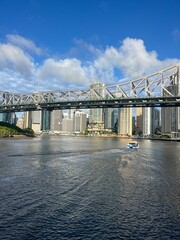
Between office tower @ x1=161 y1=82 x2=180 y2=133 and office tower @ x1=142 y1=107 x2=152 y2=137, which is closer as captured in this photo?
office tower @ x1=161 y1=82 x2=180 y2=133

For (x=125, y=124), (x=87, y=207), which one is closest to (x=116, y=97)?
(x=87, y=207)

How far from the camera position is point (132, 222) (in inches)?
388

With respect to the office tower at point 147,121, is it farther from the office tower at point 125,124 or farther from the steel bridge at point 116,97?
the steel bridge at point 116,97

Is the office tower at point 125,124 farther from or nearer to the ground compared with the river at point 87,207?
farther from the ground

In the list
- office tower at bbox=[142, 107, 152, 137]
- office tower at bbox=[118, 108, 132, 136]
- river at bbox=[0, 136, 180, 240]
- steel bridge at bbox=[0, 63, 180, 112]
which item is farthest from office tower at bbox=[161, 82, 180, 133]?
river at bbox=[0, 136, 180, 240]

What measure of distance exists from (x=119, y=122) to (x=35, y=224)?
189163 mm

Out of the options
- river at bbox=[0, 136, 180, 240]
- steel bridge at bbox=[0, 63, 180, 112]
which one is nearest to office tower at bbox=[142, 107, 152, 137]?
steel bridge at bbox=[0, 63, 180, 112]

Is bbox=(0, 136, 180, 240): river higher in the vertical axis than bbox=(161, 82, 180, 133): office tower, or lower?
lower

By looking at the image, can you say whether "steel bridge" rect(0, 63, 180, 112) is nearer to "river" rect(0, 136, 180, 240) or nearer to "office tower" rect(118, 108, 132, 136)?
"river" rect(0, 136, 180, 240)

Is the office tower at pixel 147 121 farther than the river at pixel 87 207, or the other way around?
the office tower at pixel 147 121

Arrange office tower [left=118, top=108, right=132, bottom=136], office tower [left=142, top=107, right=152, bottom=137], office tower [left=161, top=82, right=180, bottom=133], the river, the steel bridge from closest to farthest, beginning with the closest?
1. the river
2. the steel bridge
3. office tower [left=161, top=82, right=180, bottom=133]
4. office tower [left=142, top=107, right=152, bottom=137]
5. office tower [left=118, top=108, right=132, bottom=136]

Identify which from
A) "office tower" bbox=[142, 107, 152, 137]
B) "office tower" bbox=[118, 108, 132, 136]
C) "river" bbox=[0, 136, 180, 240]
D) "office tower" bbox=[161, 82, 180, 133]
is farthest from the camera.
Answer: "office tower" bbox=[118, 108, 132, 136]

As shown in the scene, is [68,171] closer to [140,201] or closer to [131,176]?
[131,176]

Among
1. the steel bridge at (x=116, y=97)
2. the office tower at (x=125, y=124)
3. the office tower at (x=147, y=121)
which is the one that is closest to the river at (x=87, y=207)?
the steel bridge at (x=116, y=97)
